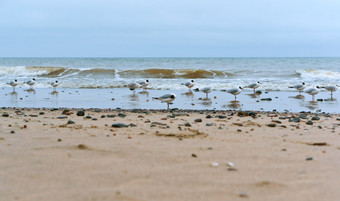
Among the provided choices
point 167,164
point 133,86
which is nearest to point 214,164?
point 167,164

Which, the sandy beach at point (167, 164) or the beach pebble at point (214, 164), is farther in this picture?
the beach pebble at point (214, 164)

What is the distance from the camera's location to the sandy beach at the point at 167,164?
10.4 feet

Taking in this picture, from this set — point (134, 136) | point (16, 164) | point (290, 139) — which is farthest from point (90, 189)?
point (290, 139)

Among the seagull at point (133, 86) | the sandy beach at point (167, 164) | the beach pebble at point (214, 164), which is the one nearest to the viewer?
the sandy beach at point (167, 164)

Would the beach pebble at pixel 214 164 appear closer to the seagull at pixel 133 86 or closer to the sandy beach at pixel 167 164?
the sandy beach at pixel 167 164

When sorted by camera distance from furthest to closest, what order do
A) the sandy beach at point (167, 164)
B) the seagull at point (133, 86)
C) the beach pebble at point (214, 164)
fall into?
1. the seagull at point (133, 86)
2. the beach pebble at point (214, 164)
3. the sandy beach at point (167, 164)

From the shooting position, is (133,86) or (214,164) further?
(133,86)

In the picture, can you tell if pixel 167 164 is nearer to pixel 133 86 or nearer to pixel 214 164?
pixel 214 164

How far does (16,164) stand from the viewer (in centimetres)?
387

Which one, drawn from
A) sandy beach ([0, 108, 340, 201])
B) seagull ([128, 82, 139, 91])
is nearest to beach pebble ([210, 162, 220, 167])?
sandy beach ([0, 108, 340, 201])

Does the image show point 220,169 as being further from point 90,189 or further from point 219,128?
point 219,128

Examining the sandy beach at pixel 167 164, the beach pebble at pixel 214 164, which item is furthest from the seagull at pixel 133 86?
the beach pebble at pixel 214 164

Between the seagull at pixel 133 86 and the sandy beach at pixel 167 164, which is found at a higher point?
the sandy beach at pixel 167 164

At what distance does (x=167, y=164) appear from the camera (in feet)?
13.0
